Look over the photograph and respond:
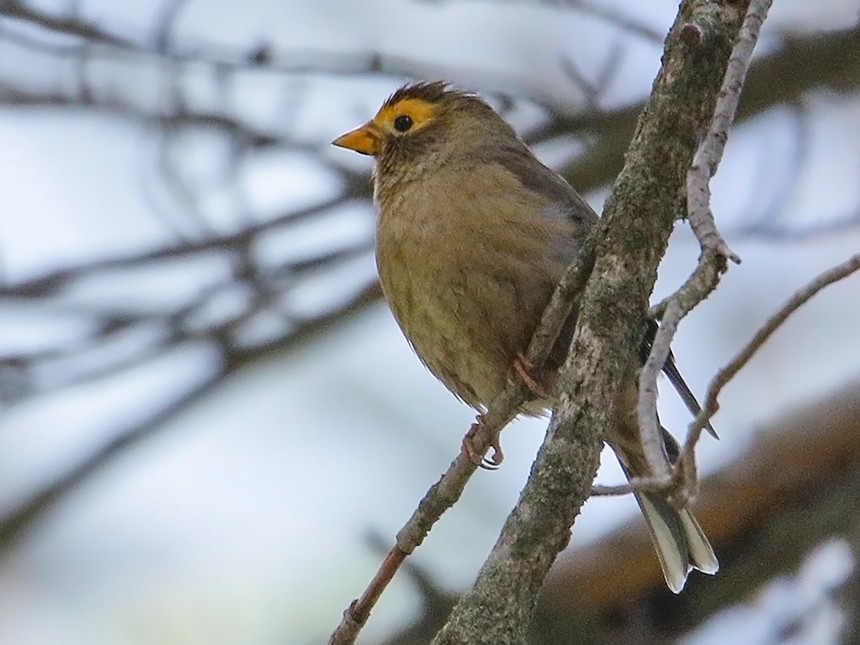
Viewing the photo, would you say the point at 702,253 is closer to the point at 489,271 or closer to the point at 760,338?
the point at 760,338

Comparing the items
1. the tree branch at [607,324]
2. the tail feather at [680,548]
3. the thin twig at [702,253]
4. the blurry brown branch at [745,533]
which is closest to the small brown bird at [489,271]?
the tail feather at [680,548]

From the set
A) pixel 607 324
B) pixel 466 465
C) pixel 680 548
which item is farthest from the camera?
pixel 680 548

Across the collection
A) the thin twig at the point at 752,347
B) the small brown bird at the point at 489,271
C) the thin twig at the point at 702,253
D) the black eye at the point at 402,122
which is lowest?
the thin twig at the point at 752,347

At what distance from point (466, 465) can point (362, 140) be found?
86.6 inches

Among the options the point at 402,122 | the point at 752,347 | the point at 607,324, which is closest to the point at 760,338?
the point at 752,347

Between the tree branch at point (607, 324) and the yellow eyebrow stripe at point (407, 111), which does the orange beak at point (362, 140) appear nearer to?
the yellow eyebrow stripe at point (407, 111)

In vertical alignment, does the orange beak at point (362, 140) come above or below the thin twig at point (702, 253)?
above

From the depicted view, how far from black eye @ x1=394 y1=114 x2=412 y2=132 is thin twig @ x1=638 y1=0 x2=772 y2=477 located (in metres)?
2.84

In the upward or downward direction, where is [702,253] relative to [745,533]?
downward

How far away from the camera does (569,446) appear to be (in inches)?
124

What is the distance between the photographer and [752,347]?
240cm

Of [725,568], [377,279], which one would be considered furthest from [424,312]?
[725,568]

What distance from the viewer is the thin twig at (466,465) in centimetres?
346

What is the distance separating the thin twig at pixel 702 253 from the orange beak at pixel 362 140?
2884 millimetres
